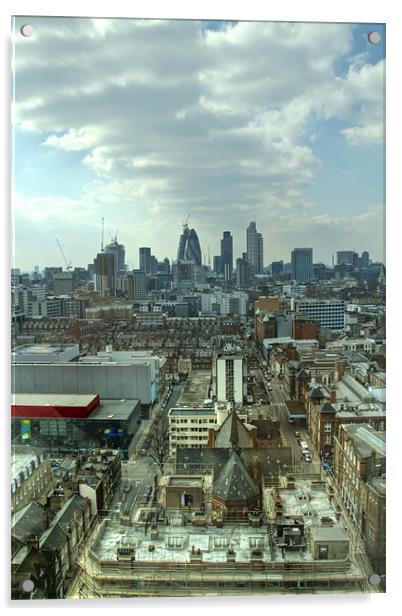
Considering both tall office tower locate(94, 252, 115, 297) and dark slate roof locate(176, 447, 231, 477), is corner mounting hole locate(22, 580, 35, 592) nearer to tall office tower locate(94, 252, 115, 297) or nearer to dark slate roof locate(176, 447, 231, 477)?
dark slate roof locate(176, 447, 231, 477)

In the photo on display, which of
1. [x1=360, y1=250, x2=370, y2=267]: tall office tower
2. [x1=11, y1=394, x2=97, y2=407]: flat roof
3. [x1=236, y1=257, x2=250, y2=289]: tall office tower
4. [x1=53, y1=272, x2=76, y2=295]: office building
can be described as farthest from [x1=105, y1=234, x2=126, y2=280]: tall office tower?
[x1=360, y1=250, x2=370, y2=267]: tall office tower

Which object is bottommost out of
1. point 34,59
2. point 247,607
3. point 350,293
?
point 247,607

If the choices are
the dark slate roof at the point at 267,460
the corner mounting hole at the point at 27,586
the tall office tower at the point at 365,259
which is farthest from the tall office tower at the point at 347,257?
the corner mounting hole at the point at 27,586

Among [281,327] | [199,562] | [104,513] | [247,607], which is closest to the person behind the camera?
[247,607]

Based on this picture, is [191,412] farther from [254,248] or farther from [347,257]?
[347,257]
